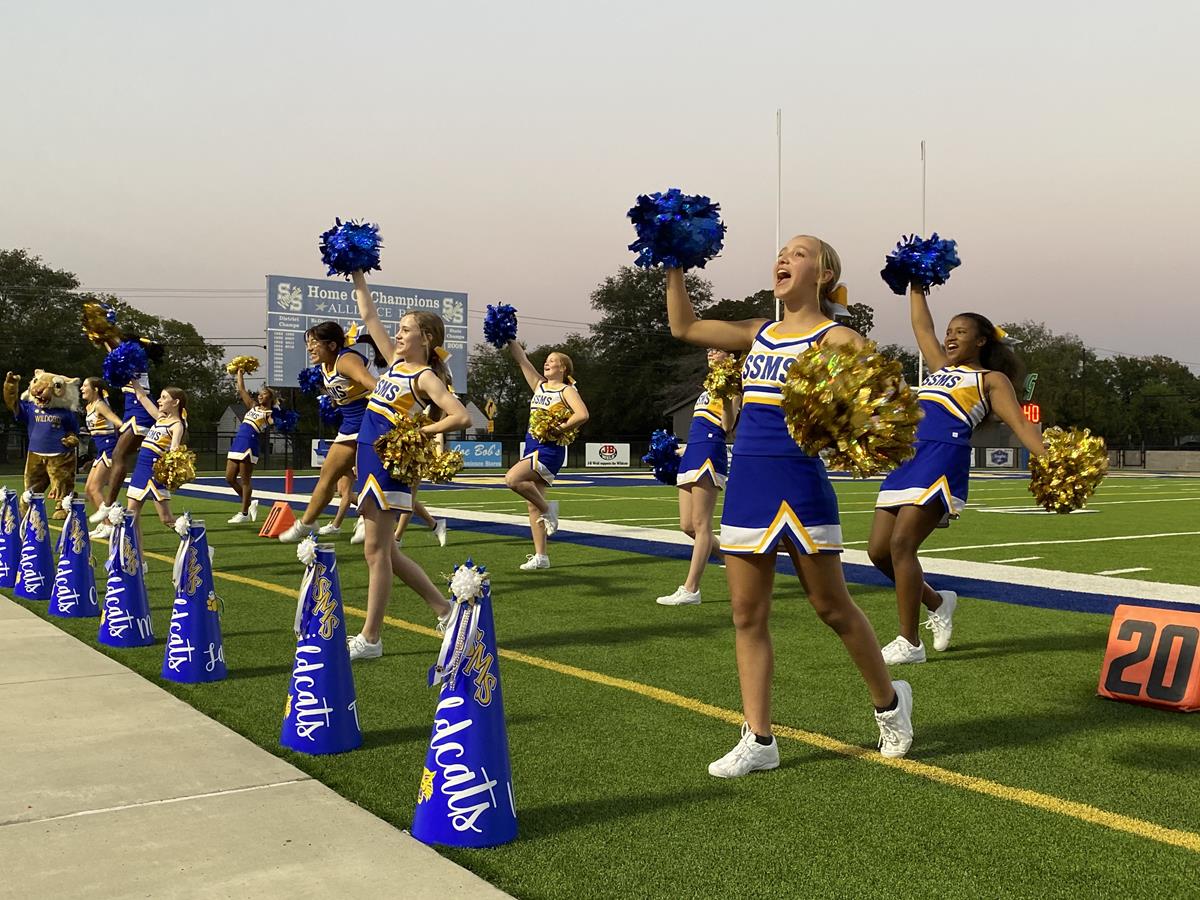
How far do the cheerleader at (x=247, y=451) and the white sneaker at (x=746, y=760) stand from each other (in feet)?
36.6

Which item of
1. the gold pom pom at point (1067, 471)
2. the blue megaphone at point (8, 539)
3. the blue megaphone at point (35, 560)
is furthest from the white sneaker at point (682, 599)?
the blue megaphone at point (8, 539)

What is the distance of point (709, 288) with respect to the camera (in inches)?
3177

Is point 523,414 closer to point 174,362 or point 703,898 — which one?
point 174,362

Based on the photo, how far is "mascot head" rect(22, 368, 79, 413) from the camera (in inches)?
467

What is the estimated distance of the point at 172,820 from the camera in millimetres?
3238

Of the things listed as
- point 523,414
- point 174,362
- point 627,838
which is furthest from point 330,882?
point 523,414

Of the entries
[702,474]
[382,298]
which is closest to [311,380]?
[702,474]

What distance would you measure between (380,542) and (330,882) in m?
2.88

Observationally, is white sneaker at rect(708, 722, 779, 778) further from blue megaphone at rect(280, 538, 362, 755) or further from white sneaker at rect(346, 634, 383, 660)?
white sneaker at rect(346, 634, 383, 660)

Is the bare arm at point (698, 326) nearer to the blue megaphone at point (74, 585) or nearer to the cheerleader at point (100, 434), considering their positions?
the blue megaphone at point (74, 585)

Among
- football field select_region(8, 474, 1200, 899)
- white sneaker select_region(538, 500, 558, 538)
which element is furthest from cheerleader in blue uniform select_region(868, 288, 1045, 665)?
white sneaker select_region(538, 500, 558, 538)

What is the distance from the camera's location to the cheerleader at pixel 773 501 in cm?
370

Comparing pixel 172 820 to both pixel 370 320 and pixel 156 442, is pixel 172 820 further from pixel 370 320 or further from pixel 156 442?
pixel 156 442

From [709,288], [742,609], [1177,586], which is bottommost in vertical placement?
[1177,586]
